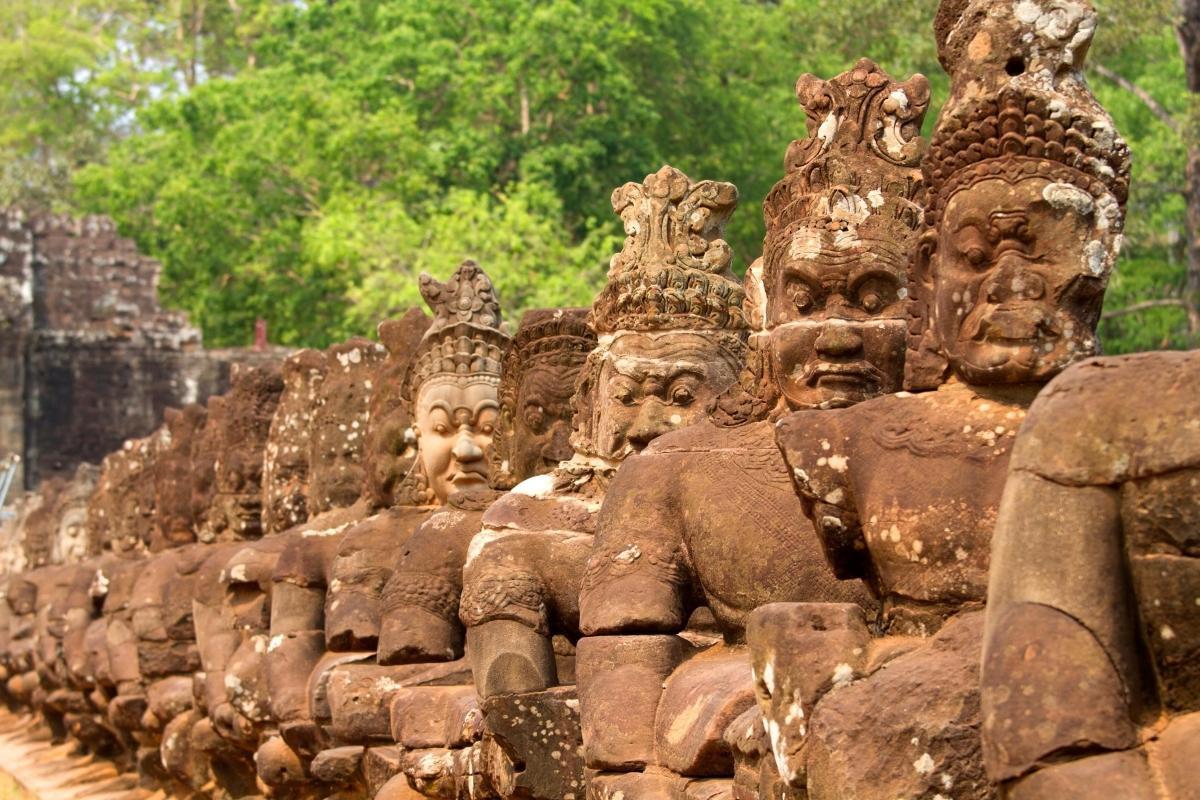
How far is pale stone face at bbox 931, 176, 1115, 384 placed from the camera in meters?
5.04

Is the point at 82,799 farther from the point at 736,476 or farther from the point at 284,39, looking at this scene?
the point at 284,39

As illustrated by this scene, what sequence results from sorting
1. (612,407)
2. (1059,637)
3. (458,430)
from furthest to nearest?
1. (458,430)
2. (612,407)
3. (1059,637)

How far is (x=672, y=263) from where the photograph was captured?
27.2 feet

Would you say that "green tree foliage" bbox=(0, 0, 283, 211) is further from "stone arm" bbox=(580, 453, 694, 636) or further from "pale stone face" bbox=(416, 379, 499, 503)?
"stone arm" bbox=(580, 453, 694, 636)

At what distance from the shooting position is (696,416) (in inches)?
310

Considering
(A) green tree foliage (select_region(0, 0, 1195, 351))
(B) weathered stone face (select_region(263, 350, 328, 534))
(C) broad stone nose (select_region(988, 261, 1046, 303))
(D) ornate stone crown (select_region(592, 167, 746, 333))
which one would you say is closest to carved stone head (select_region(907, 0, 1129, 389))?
(C) broad stone nose (select_region(988, 261, 1046, 303))

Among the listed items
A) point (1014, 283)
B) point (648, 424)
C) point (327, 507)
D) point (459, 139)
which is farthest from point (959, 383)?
point (459, 139)

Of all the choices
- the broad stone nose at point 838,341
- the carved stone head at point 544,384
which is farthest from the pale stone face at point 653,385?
the broad stone nose at point 838,341

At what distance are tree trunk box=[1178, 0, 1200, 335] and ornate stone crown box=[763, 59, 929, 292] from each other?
14.6m

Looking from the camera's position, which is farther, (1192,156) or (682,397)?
(1192,156)

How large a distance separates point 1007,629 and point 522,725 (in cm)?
346

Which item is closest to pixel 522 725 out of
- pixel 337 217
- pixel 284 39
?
pixel 337 217

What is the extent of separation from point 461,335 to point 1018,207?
5272 mm

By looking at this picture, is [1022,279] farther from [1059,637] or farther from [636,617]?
[636,617]
